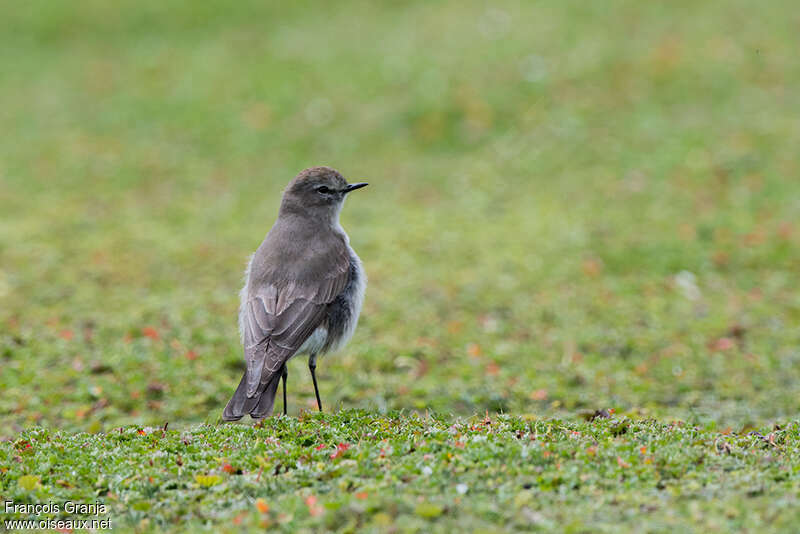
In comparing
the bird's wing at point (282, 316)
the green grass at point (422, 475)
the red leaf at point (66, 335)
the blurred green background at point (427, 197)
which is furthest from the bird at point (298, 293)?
the red leaf at point (66, 335)

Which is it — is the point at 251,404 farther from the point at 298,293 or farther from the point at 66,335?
the point at 66,335

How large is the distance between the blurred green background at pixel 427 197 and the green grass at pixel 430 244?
63 mm

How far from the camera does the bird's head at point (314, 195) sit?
327 inches

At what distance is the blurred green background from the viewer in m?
10.1

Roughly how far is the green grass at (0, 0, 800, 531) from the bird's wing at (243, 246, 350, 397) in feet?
1.51

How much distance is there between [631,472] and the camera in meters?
5.43

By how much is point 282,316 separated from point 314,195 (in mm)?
1552

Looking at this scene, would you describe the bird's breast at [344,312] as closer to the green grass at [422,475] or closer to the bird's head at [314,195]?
the bird's head at [314,195]

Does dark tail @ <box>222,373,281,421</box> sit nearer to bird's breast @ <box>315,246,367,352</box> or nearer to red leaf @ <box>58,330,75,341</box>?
bird's breast @ <box>315,246,367,352</box>

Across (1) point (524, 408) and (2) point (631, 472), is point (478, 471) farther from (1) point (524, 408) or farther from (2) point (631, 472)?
(1) point (524, 408)

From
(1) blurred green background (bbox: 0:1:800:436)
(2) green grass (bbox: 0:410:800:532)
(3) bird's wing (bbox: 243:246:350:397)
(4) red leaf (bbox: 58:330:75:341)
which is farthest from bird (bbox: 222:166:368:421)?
(4) red leaf (bbox: 58:330:75:341)

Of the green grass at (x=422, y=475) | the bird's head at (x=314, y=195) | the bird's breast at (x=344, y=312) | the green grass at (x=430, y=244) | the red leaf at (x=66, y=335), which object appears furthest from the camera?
the red leaf at (x=66, y=335)

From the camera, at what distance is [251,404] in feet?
21.3

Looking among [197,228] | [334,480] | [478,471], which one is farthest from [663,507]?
[197,228]
